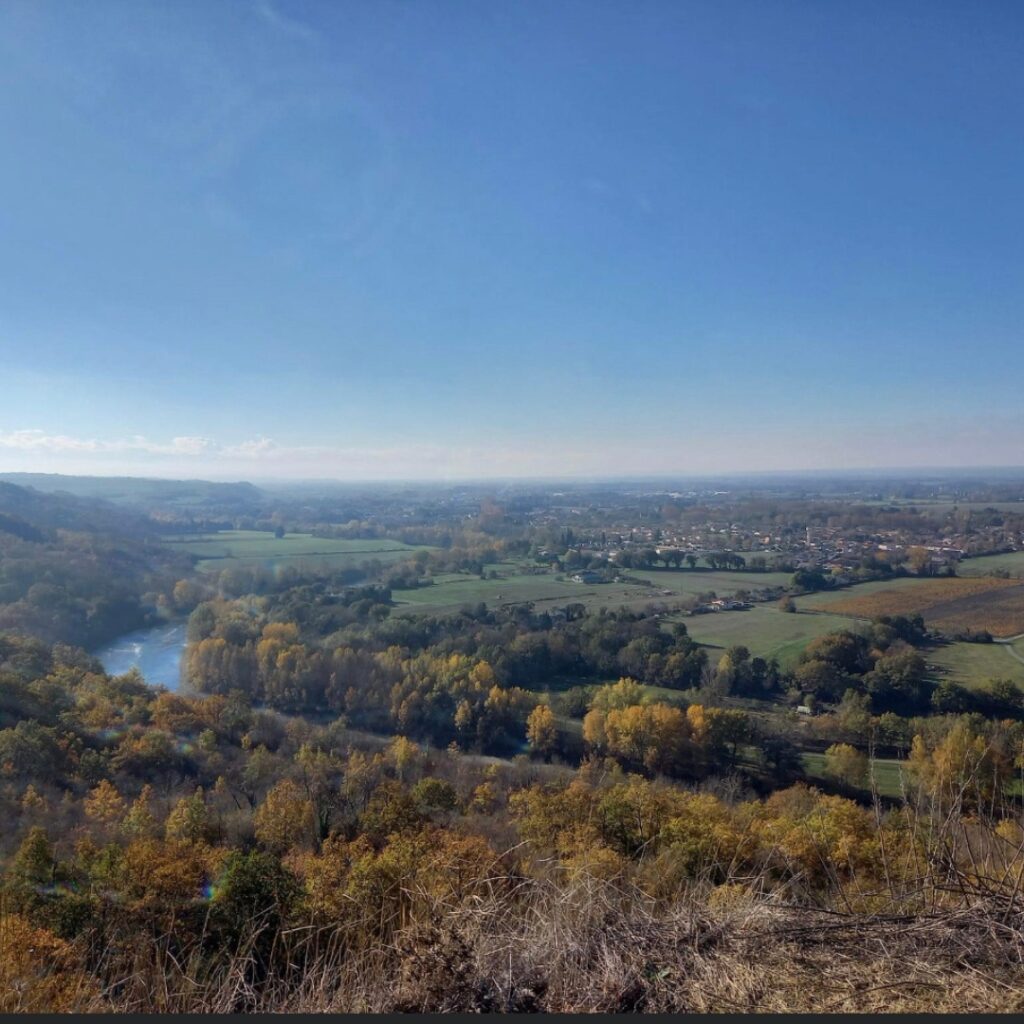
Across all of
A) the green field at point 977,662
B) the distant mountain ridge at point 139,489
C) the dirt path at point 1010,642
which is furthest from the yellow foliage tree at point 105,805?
the distant mountain ridge at point 139,489

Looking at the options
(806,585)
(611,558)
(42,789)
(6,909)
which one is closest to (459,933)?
(6,909)

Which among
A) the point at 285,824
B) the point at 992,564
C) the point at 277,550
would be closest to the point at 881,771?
the point at 285,824

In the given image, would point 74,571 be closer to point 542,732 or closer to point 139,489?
point 542,732

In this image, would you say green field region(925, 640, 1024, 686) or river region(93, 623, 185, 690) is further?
river region(93, 623, 185, 690)

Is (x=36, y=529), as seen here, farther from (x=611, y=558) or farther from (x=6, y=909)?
(x=6, y=909)

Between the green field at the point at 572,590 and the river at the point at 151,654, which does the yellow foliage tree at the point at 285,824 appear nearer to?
the river at the point at 151,654

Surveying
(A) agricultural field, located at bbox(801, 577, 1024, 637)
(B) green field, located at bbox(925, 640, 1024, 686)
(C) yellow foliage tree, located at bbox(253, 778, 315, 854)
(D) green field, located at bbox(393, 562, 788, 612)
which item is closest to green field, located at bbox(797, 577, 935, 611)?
(A) agricultural field, located at bbox(801, 577, 1024, 637)

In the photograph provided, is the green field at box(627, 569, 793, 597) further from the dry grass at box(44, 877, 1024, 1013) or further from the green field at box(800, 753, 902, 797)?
the dry grass at box(44, 877, 1024, 1013)
